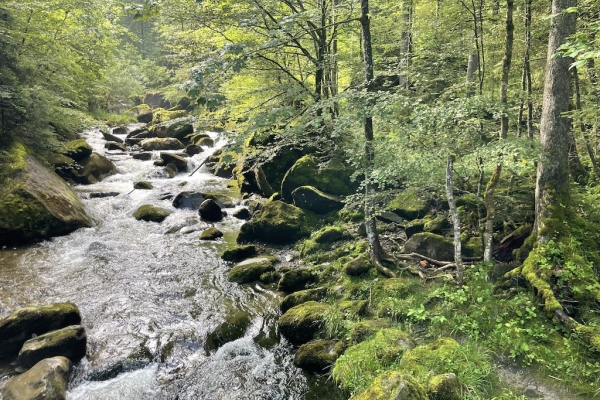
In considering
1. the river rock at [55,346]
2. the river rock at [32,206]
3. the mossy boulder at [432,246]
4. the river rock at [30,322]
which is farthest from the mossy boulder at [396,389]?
the river rock at [32,206]

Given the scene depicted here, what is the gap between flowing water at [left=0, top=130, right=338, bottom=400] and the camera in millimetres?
5770

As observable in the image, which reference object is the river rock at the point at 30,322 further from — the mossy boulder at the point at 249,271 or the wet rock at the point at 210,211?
the wet rock at the point at 210,211

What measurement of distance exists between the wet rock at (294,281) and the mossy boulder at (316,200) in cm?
411

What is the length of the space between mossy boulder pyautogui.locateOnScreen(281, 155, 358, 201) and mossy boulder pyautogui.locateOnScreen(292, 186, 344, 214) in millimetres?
379

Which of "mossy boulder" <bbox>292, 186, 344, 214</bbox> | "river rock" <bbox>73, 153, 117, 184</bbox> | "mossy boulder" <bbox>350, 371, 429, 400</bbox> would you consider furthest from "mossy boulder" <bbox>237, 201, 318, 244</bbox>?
"river rock" <bbox>73, 153, 117, 184</bbox>

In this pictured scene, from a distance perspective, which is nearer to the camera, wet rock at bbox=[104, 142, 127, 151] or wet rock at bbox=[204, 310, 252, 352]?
wet rock at bbox=[204, 310, 252, 352]

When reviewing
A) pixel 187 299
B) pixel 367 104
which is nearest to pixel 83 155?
pixel 187 299

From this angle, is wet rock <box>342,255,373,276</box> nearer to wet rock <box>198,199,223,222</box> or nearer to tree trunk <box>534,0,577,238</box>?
tree trunk <box>534,0,577,238</box>

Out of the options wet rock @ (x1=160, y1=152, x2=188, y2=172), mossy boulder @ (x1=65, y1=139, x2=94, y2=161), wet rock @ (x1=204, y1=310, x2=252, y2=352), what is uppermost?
mossy boulder @ (x1=65, y1=139, x2=94, y2=161)

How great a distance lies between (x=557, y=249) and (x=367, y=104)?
4024 millimetres

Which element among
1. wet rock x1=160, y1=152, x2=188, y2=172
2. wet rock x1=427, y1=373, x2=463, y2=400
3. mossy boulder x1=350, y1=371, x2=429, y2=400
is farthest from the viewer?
wet rock x1=160, y1=152, x2=188, y2=172

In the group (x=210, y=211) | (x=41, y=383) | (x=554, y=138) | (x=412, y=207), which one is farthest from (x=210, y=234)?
(x=554, y=138)

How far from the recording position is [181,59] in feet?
39.9

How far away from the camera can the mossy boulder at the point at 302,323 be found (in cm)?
670
